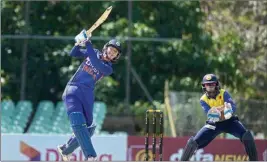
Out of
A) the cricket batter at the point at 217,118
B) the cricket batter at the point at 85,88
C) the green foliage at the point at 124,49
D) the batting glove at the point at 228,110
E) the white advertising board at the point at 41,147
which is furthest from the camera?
the green foliage at the point at 124,49

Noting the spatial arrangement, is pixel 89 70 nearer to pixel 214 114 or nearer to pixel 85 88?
pixel 85 88

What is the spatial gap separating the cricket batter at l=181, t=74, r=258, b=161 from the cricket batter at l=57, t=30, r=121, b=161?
1397 millimetres

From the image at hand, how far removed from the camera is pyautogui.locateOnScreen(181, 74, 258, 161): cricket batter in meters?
10.5

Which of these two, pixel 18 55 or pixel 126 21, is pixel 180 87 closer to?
pixel 126 21

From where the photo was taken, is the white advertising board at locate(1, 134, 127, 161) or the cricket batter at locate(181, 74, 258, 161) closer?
the cricket batter at locate(181, 74, 258, 161)

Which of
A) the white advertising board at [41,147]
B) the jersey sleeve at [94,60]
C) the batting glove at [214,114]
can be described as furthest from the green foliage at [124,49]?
the jersey sleeve at [94,60]

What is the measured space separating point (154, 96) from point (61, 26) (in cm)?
311

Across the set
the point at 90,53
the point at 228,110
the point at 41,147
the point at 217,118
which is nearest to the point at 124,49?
the point at 41,147

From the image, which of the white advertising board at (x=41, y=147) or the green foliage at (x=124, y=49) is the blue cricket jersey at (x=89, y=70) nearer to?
the white advertising board at (x=41, y=147)

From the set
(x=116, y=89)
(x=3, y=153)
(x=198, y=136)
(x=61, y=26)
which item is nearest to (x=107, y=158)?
(x=3, y=153)

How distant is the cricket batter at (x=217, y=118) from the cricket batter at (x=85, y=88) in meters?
1.40

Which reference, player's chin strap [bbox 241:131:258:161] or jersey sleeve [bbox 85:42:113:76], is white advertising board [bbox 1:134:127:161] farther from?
jersey sleeve [bbox 85:42:113:76]

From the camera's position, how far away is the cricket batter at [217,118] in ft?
34.4

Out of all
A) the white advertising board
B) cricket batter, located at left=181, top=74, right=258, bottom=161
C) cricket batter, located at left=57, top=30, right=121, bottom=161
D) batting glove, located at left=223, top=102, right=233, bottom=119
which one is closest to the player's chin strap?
cricket batter, located at left=181, top=74, right=258, bottom=161
